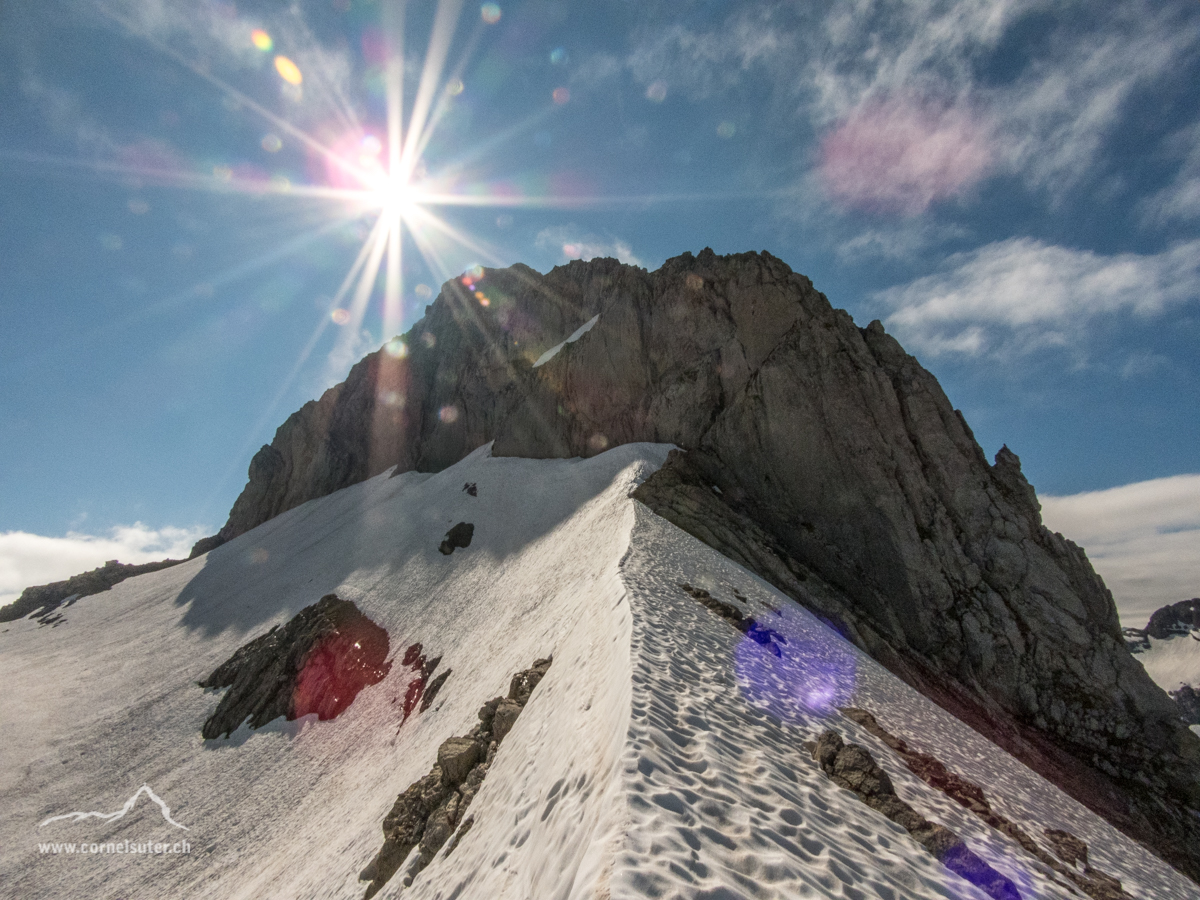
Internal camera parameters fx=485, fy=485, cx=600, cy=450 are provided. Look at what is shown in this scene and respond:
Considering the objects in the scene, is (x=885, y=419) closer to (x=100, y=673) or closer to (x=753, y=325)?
(x=753, y=325)

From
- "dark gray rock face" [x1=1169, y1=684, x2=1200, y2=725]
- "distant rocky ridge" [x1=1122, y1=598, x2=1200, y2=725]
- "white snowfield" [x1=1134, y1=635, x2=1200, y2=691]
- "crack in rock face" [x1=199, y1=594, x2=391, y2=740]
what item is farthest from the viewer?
"distant rocky ridge" [x1=1122, y1=598, x2=1200, y2=725]

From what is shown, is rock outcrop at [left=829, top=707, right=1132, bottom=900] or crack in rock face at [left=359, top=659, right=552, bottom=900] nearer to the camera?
rock outcrop at [left=829, top=707, right=1132, bottom=900]

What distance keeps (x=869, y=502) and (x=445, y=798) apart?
28.6 metres

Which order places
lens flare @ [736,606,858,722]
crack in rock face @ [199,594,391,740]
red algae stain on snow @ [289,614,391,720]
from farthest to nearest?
1. crack in rock face @ [199,594,391,740]
2. red algae stain on snow @ [289,614,391,720]
3. lens flare @ [736,606,858,722]

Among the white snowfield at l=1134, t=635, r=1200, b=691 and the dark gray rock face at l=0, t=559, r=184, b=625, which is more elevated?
the dark gray rock face at l=0, t=559, r=184, b=625

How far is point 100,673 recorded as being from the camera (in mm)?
36625

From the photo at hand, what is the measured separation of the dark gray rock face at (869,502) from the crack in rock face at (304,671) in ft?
63.4

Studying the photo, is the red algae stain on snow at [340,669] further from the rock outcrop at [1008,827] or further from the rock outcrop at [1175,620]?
the rock outcrop at [1175,620]

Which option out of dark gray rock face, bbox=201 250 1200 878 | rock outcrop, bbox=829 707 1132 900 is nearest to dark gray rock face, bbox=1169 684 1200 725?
dark gray rock face, bbox=201 250 1200 878

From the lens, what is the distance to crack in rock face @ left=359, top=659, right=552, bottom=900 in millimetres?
9164

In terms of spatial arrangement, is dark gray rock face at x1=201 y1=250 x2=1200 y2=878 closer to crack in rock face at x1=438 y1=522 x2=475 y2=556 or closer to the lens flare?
the lens flare

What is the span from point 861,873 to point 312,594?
141ft

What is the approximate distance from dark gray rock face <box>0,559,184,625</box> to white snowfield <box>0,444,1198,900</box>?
18963 mm

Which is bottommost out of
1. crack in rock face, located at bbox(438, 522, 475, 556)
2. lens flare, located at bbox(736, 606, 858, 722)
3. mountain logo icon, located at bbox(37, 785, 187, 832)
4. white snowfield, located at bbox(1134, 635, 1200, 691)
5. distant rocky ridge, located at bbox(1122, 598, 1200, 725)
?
white snowfield, located at bbox(1134, 635, 1200, 691)
